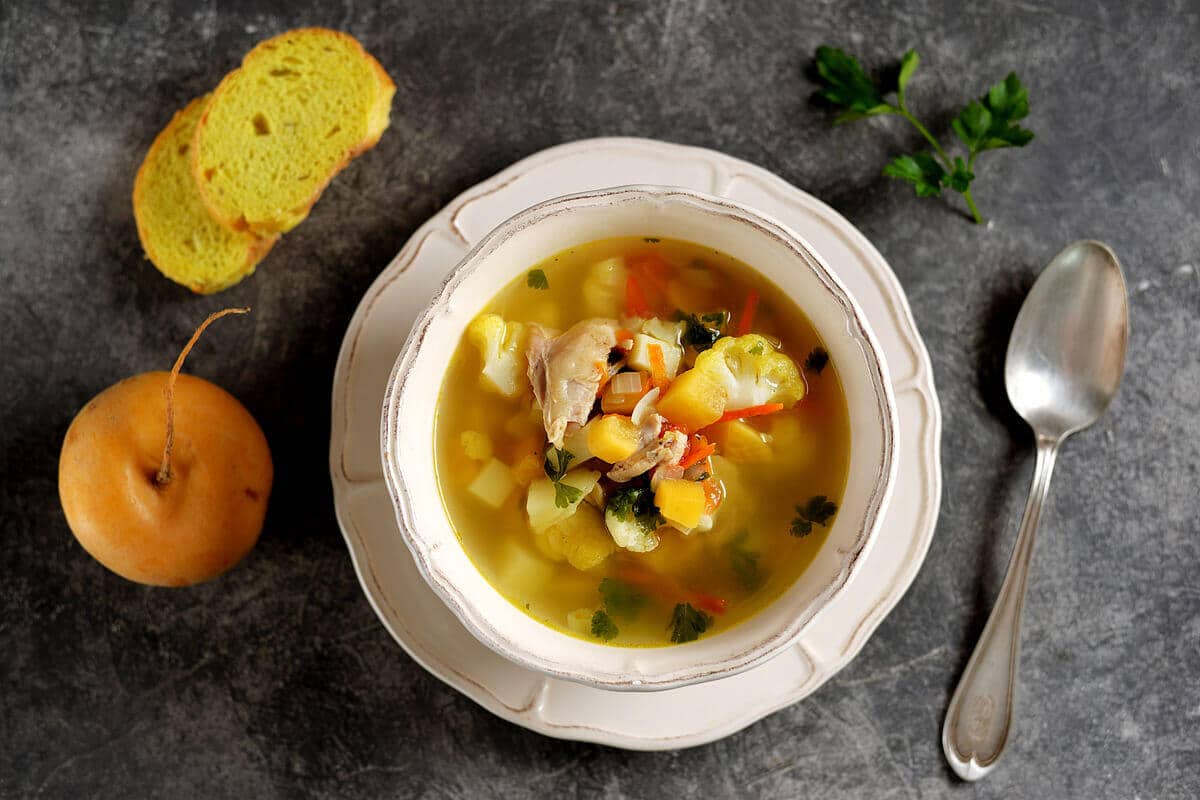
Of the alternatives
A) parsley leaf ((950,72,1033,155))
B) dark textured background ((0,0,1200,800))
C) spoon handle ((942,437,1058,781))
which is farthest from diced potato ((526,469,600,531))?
parsley leaf ((950,72,1033,155))

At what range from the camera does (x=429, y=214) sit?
89.7 inches

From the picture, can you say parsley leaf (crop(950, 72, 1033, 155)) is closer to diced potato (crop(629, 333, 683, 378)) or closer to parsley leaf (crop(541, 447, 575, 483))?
diced potato (crop(629, 333, 683, 378))

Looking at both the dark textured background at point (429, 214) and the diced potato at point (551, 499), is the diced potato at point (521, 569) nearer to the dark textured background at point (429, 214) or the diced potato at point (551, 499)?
the diced potato at point (551, 499)

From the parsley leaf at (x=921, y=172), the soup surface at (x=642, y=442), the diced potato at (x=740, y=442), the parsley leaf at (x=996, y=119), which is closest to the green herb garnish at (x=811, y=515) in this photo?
the soup surface at (x=642, y=442)

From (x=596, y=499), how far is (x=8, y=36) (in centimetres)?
175

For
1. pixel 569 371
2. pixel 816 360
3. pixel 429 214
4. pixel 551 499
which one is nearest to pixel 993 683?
pixel 816 360

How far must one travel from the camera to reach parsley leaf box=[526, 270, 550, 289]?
195 cm

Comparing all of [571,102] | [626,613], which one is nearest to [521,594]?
[626,613]

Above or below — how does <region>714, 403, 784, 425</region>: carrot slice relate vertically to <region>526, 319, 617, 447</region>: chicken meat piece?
below

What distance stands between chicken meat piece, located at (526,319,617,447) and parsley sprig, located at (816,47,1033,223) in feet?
2.62

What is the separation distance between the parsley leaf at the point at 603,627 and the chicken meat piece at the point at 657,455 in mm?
288

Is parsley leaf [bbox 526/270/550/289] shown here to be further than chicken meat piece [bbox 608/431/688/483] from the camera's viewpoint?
Yes

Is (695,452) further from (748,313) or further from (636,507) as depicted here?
(748,313)

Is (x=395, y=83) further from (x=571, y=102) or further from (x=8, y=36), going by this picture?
(x=8, y=36)
